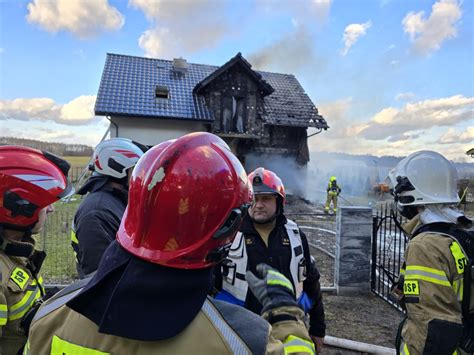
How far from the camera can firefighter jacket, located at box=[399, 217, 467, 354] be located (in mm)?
1991

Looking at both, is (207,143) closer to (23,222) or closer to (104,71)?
(23,222)

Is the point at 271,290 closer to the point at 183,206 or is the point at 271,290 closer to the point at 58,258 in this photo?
the point at 183,206

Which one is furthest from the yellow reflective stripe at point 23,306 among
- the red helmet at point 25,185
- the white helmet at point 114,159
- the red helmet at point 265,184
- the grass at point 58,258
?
the grass at point 58,258

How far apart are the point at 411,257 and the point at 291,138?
751 inches

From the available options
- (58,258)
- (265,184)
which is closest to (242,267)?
(265,184)

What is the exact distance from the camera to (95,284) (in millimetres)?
1001

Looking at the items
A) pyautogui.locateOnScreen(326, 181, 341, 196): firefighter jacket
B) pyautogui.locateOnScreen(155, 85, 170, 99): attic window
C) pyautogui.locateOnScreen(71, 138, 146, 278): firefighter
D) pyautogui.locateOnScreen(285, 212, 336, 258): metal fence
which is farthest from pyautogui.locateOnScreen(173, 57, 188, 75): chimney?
pyautogui.locateOnScreen(71, 138, 146, 278): firefighter

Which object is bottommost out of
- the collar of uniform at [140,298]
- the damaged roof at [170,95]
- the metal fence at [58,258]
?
the metal fence at [58,258]

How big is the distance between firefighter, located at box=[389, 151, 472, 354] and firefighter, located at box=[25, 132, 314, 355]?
126cm

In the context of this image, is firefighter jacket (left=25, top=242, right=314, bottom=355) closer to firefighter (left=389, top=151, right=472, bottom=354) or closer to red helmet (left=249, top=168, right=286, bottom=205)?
firefighter (left=389, top=151, right=472, bottom=354)

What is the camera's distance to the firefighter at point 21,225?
73.0 inches

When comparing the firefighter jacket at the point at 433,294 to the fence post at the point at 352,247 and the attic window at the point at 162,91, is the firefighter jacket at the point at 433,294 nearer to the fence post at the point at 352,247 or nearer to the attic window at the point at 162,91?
the fence post at the point at 352,247

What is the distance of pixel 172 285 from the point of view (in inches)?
39.4

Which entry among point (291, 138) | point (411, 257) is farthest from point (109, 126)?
point (411, 257)
